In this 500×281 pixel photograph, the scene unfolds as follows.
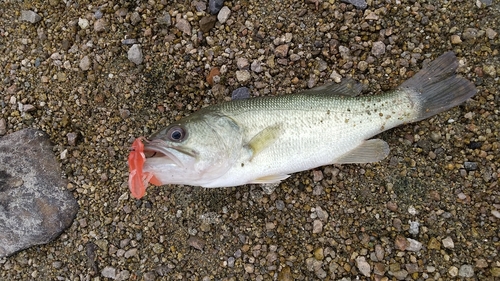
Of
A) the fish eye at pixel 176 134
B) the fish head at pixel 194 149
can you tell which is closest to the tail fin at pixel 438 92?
the fish head at pixel 194 149

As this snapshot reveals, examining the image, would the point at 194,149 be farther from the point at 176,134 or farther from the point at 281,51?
the point at 281,51

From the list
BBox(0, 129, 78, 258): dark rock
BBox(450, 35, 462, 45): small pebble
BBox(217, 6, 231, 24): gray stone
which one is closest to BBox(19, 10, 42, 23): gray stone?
BBox(0, 129, 78, 258): dark rock

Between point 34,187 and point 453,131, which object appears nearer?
point 453,131

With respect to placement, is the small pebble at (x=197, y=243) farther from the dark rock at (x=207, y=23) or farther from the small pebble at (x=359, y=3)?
the small pebble at (x=359, y=3)

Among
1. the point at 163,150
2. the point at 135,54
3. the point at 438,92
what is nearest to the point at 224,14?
the point at 135,54

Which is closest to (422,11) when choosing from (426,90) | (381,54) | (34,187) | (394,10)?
(394,10)

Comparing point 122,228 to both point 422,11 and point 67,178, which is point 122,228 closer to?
point 67,178
